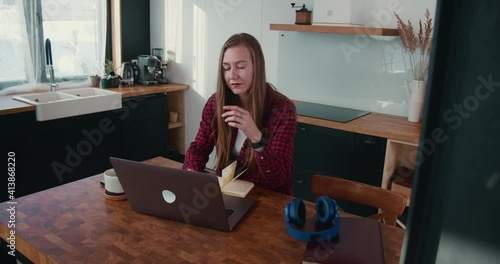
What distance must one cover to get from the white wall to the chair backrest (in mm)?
1582

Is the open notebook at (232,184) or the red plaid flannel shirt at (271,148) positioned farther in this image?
the red plaid flannel shirt at (271,148)

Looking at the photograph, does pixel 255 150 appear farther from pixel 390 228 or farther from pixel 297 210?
pixel 390 228

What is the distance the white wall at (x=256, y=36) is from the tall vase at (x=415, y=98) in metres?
0.11

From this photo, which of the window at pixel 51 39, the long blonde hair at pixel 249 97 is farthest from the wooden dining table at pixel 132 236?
the window at pixel 51 39

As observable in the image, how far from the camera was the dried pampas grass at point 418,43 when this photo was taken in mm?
2732

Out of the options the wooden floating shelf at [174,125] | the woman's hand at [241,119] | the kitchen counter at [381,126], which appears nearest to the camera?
the woman's hand at [241,119]

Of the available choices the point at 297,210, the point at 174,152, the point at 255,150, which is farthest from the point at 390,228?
the point at 174,152

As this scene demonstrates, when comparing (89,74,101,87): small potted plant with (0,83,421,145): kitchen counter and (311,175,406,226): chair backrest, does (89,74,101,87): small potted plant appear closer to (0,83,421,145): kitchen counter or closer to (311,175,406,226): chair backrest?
(0,83,421,145): kitchen counter

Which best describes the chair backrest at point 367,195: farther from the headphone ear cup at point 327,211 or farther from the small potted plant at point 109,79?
the small potted plant at point 109,79

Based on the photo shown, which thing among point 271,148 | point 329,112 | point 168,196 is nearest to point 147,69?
point 329,112

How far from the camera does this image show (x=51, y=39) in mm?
3643

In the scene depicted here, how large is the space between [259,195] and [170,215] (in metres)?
0.39

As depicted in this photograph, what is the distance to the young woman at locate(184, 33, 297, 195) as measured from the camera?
1701mm

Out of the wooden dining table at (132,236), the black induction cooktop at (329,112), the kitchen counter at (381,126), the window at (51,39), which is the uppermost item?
the window at (51,39)
